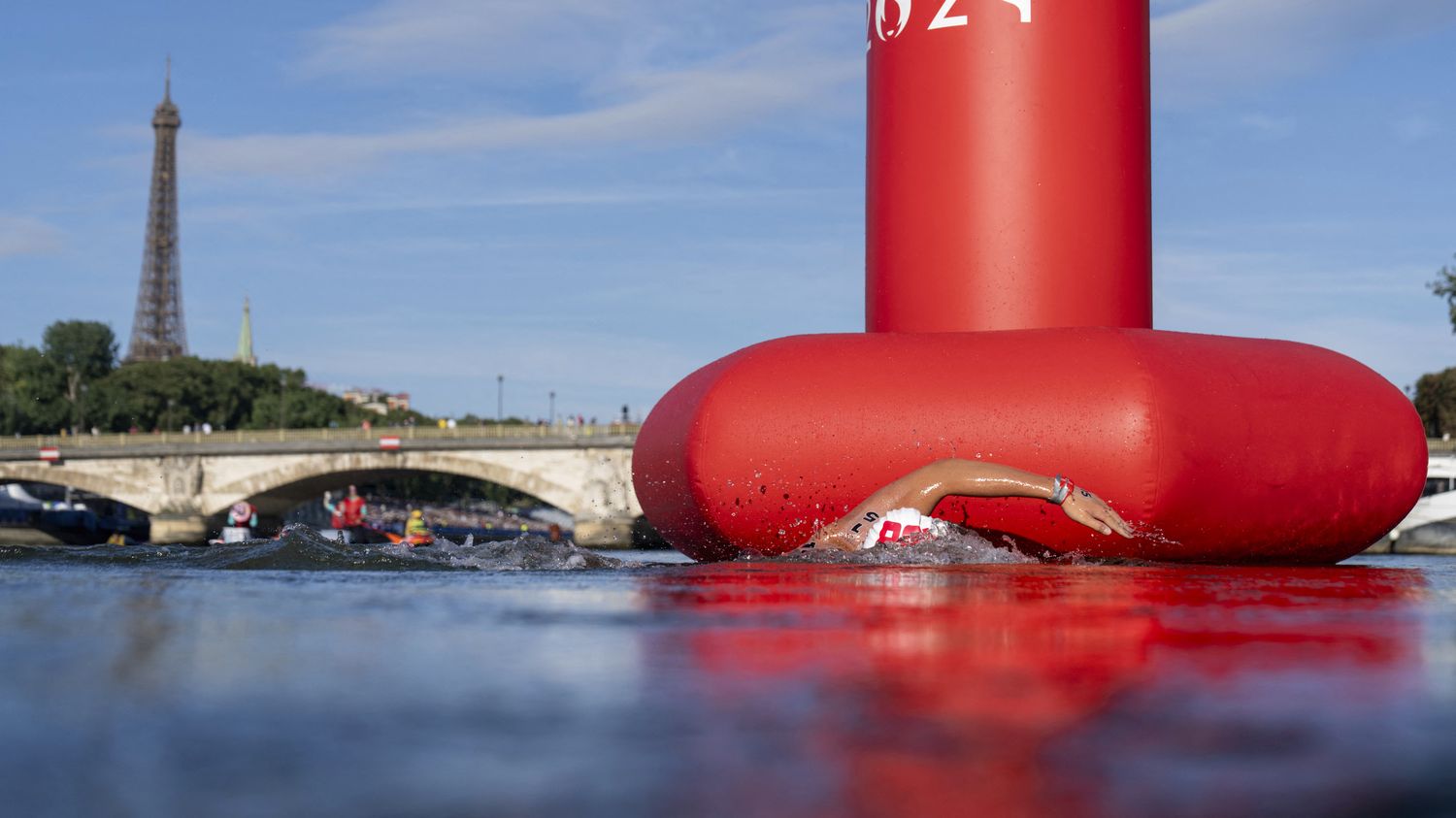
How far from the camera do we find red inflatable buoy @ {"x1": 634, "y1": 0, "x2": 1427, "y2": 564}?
366 inches

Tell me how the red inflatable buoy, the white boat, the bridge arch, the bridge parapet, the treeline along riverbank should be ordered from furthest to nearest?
1. the treeline along riverbank
2. the bridge arch
3. the bridge parapet
4. the white boat
5. the red inflatable buoy

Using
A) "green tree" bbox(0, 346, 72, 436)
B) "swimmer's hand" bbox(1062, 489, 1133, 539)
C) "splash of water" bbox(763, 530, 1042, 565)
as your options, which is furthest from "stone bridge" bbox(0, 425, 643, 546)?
"swimmer's hand" bbox(1062, 489, 1133, 539)

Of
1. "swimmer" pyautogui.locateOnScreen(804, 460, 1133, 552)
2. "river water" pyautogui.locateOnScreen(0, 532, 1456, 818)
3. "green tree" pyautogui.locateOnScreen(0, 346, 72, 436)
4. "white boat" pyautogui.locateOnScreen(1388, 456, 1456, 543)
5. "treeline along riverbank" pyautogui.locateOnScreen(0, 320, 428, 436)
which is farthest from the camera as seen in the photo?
"treeline along riverbank" pyautogui.locateOnScreen(0, 320, 428, 436)

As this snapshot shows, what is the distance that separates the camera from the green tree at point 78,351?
83.1 meters

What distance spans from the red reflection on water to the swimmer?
3.90m

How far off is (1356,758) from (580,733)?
0.87 meters

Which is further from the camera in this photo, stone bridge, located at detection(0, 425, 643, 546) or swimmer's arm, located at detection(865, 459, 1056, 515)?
stone bridge, located at detection(0, 425, 643, 546)

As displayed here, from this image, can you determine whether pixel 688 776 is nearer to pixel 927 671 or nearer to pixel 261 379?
pixel 927 671

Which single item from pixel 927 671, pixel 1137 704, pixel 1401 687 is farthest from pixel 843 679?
pixel 1401 687

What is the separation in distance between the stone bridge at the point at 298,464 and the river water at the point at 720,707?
158ft

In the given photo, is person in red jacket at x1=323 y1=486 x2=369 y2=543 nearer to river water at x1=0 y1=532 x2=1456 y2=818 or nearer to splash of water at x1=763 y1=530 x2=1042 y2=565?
splash of water at x1=763 y1=530 x2=1042 y2=565

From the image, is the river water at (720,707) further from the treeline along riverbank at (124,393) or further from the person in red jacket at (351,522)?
the treeline along riverbank at (124,393)

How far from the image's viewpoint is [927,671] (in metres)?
2.56

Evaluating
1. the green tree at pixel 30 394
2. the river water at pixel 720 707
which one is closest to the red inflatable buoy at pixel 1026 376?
the river water at pixel 720 707
